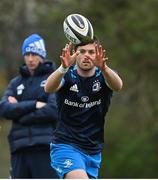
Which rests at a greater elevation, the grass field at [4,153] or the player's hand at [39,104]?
the player's hand at [39,104]

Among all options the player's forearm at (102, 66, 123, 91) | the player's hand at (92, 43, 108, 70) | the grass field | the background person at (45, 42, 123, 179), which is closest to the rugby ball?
the background person at (45, 42, 123, 179)

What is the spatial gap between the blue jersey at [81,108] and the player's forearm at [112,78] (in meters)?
0.16

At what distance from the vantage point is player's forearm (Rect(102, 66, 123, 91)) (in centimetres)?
906

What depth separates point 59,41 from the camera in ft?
105

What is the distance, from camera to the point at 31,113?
428 inches

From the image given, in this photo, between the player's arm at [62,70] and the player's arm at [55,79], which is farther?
the player's arm at [55,79]

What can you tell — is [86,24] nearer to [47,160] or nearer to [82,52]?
[82,52]

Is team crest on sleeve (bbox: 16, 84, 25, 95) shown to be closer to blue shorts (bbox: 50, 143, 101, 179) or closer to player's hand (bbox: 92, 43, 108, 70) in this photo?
blue shorts (bbox: 50, 143, 101, 179)

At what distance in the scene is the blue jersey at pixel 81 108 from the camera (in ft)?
30.6

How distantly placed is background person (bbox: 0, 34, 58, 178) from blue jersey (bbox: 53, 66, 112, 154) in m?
1.39

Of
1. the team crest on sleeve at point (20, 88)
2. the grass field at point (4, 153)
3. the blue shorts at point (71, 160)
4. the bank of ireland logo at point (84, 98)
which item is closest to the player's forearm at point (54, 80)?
the bank of ireland logo at point (84, 98)

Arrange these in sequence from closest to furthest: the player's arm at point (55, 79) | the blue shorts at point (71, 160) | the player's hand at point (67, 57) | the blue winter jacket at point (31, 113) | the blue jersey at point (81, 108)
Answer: the player's hand at point (67, 57), the player's arm at point (55, 79), the blue shorts at point (71, 160), the blue jersey at point (81, 108), the blue winter jacket at point (31, 113)

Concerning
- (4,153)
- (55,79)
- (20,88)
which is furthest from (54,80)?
(4,153)

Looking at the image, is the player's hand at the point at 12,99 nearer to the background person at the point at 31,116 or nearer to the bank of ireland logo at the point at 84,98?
the background person at the point at 31,116
